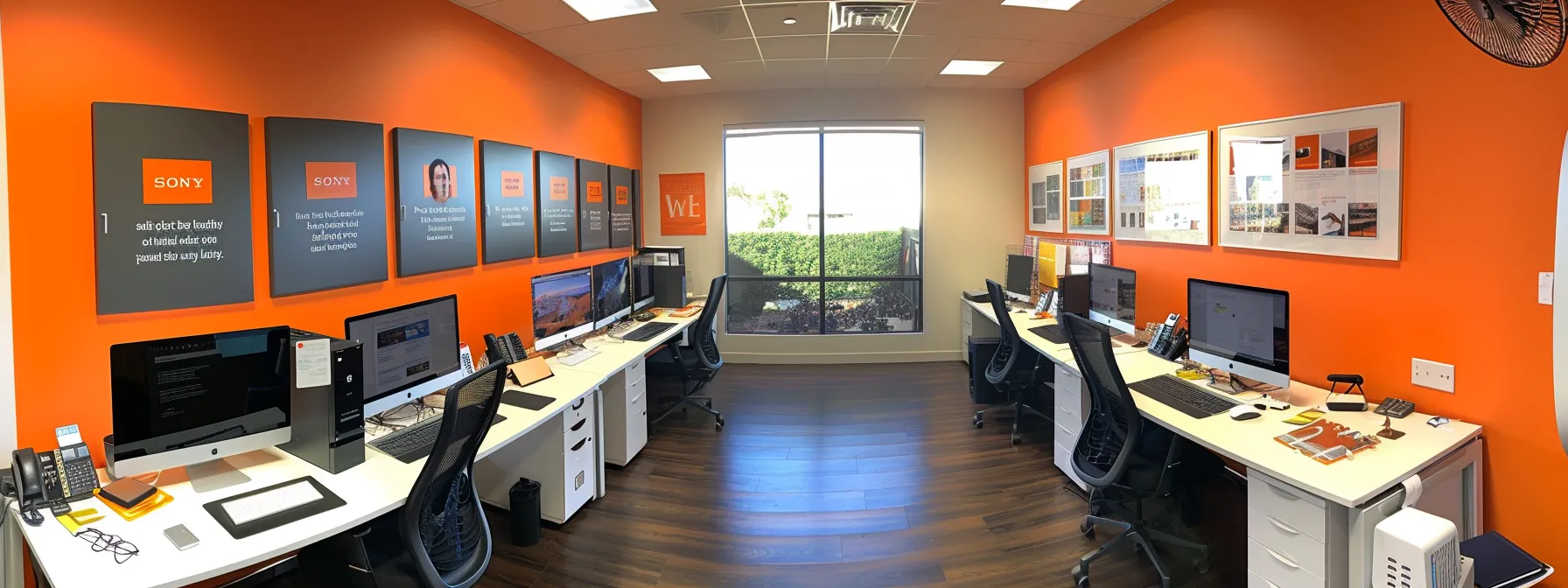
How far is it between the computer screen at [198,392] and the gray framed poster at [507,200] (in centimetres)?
185

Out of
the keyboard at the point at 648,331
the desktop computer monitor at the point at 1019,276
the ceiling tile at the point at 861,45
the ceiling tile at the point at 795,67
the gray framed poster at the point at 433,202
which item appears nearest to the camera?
the gray framed poster at the point at 433,202

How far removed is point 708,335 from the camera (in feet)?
16.8

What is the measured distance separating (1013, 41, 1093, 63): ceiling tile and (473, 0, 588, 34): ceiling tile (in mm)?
3202

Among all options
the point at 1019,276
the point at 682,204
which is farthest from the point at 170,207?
the point at 1019,276

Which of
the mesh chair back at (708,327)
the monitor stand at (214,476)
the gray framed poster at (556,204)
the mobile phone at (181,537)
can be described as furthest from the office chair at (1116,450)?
the gray framed poster at (556,204)

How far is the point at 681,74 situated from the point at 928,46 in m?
2.13

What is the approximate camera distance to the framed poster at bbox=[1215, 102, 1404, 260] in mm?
2721

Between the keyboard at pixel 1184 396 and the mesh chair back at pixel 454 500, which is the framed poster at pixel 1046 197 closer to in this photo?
the keyboard at pixel 1184 396

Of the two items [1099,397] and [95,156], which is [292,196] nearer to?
[95,156]

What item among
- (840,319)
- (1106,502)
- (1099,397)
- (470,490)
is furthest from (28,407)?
(840,319)

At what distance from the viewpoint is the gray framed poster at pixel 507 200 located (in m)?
4.03

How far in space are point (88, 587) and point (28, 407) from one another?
3.06ft

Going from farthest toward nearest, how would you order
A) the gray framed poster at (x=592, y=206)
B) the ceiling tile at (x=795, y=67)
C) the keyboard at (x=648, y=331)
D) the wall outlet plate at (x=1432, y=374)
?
1. the ceiling tile at (x=795, y=67)
2. the gray framed poster at (x=592, y=206)
3. the keyboard at (x=648, y=331)
4. the wall outlet plate at (x=1432, y=374)

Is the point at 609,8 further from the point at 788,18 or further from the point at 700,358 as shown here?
the point at 700,358
